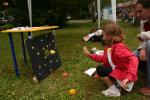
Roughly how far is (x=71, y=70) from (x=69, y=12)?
18314 millimetres

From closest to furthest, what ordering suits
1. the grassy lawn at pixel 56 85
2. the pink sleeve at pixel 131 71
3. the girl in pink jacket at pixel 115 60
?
1. the pink sleeve at pixel 131 71
2. the girl in pink jacket at pixel 115 60
3. the grassy lawn at pixel 56 85

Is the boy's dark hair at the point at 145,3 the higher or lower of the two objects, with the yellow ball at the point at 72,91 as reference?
higher

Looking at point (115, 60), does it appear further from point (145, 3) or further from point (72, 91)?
point (145, 3)

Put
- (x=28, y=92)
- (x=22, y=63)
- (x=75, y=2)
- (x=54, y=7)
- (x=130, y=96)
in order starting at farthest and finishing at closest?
1. (x=75, y=2)
2. (x=54, y=7)
3. (x=22, y=63)
4. (x=28, y=92)
5. (x=130, y=96)

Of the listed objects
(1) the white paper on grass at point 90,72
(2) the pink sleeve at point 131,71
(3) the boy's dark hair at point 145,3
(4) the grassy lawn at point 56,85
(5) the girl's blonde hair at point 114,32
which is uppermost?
(3) the boy's dark hair at point 145,3

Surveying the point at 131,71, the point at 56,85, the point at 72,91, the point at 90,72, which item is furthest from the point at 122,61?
the point at 90,72

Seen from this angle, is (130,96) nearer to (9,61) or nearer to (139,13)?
(139,13)

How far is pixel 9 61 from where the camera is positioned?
6.97 metres

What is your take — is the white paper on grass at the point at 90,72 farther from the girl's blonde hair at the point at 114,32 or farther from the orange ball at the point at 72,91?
the girl's blonde hair at the point at 114,32

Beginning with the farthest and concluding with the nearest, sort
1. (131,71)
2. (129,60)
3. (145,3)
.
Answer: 1. (145,3)
2. (129,60)
3. (131,71)

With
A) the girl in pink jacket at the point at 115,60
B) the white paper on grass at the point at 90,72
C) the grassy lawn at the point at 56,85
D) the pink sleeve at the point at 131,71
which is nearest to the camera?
the pink sleeve at the point at 131,71

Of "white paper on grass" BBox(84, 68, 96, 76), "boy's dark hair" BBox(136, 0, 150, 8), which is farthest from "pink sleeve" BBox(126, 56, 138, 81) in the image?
"white paper on grass" BBox(84, 68, 96, 76)

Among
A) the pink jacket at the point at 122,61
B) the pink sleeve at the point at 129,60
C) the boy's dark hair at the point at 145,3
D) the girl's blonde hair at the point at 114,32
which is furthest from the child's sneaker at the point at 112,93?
the boy's dark hair at the point at 145,3

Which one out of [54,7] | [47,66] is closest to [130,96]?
[47,66]
